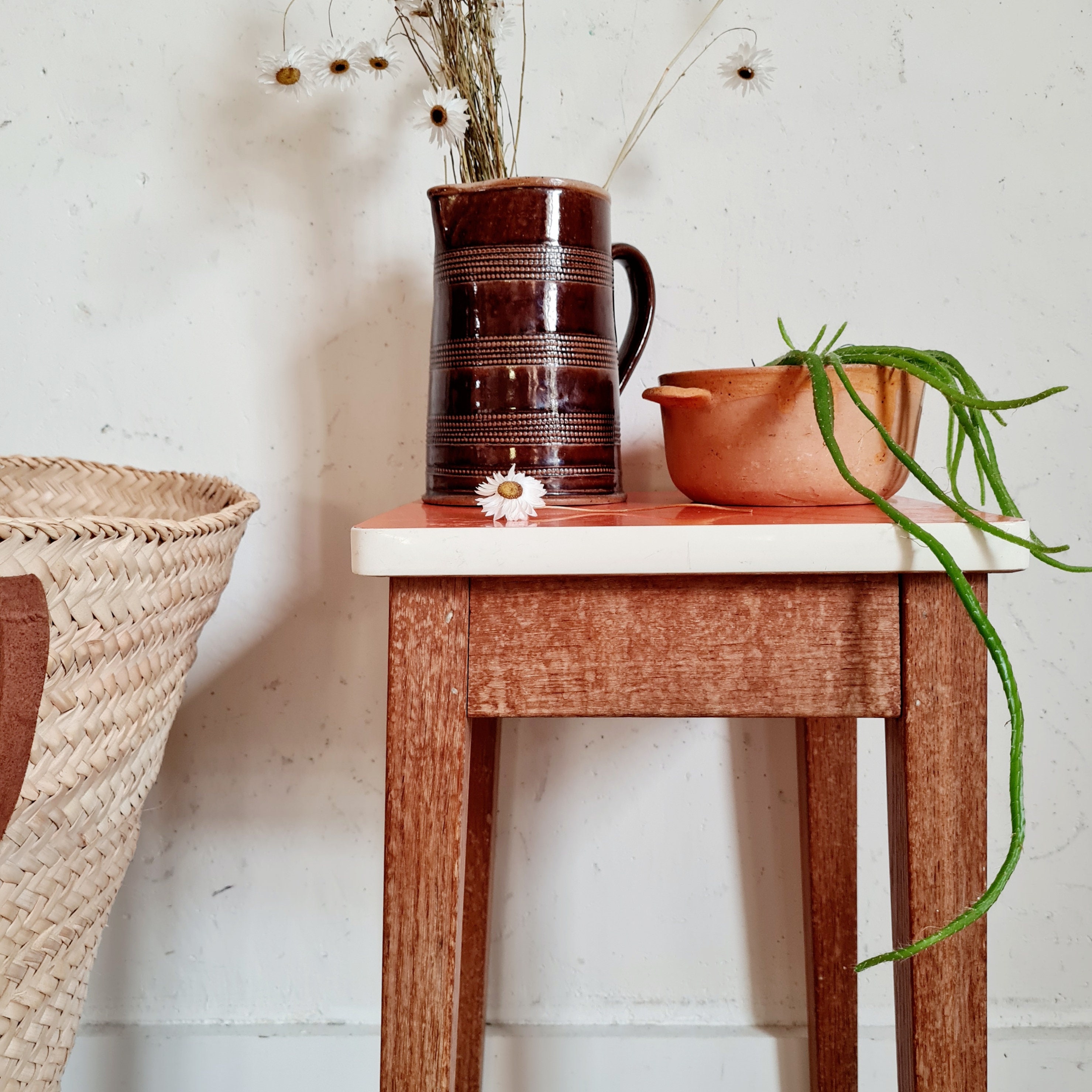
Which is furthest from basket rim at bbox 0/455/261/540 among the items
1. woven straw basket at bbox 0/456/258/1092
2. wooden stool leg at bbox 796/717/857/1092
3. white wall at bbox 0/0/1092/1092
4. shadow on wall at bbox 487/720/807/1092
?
wooden stool leg at bbox 796/717/857/1092

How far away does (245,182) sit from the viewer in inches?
36.2

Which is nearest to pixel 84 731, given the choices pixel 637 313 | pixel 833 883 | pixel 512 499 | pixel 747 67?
pixel 512 499

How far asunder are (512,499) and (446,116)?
32 cm

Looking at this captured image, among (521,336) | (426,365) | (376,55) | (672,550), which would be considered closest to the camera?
(672,550)

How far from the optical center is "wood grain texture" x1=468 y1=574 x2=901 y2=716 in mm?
513

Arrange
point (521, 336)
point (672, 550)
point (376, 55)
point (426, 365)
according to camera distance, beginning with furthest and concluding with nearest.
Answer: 1. point (426, 365)
2. point (376, 55)
3. point (521, 336)
4. point (672, 550)

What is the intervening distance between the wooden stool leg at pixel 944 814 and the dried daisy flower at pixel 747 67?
522mm

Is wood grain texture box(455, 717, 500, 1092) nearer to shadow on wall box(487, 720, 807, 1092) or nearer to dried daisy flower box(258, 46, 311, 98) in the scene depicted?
shadow on wall box(487, 720, 807, 1092)

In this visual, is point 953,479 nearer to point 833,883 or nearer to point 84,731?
point 833,883

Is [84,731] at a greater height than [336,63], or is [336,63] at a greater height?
[336,63]

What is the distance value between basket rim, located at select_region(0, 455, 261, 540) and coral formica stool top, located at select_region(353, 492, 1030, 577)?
0.14 meters

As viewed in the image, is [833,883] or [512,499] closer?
[512,499]

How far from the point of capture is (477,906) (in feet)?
2.72

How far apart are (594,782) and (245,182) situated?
2.45 feet
